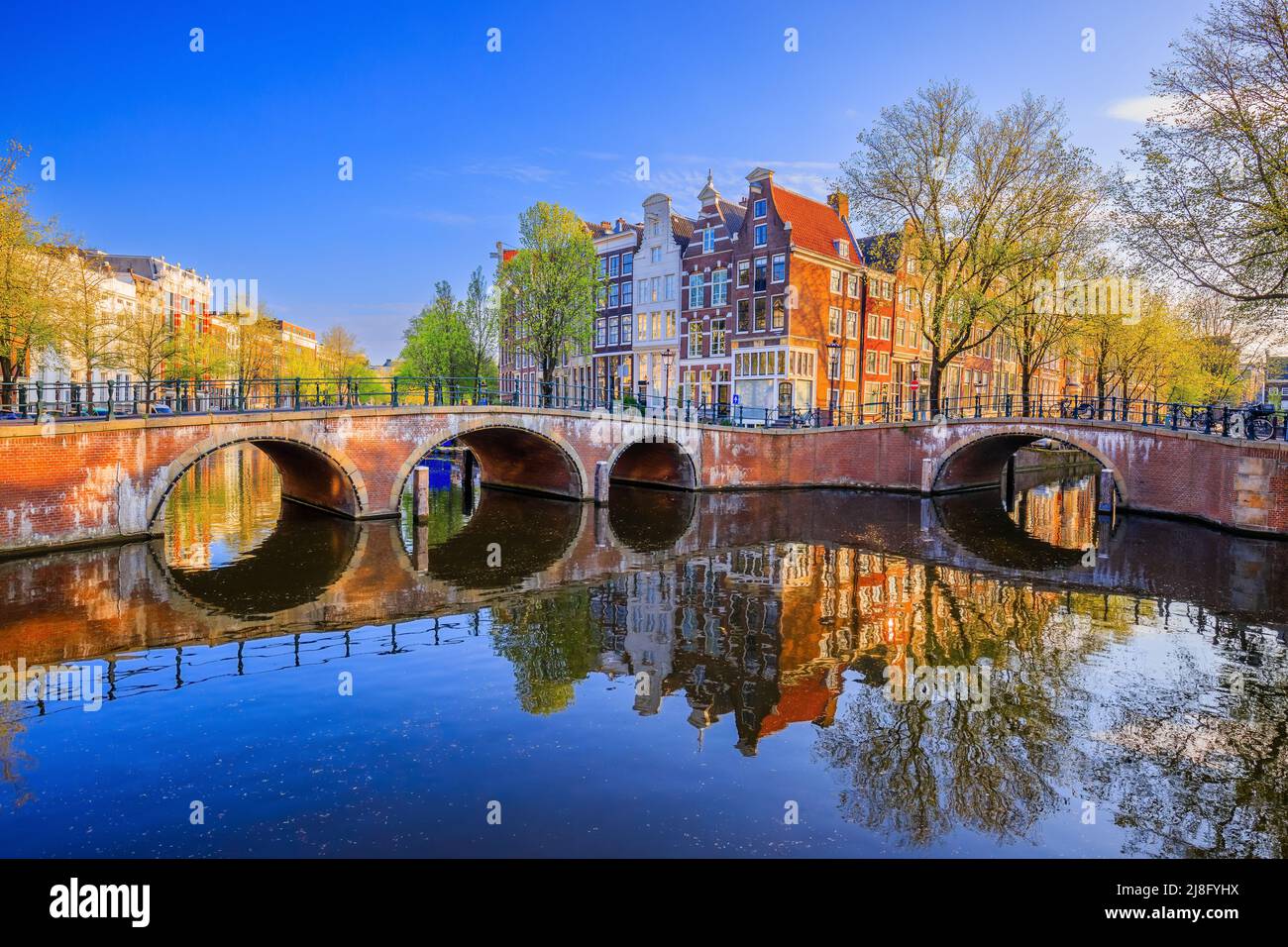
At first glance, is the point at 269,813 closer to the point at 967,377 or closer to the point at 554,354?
the point at 554,354

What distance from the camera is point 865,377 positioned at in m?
46.7

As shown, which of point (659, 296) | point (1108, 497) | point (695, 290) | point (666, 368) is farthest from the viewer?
point (659, 296)

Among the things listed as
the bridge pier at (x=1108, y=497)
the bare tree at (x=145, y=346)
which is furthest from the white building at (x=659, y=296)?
the bare tree at (x=145, y=346)

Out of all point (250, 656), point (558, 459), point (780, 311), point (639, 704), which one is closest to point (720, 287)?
point (780, 311)

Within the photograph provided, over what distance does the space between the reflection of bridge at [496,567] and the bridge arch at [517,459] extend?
64.3 inches

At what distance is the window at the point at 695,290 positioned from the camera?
4734 centimetres

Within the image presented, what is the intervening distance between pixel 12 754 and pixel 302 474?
2060 centimetres

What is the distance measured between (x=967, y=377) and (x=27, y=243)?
185ft

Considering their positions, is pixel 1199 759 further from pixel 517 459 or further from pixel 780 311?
pixel 780 311

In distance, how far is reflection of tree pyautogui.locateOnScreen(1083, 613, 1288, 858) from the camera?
265 inches

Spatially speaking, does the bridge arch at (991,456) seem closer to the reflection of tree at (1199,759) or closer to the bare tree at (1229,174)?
the bare tree at (1229,174)

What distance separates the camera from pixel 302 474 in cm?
2769

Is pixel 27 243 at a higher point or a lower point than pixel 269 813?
higher
